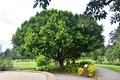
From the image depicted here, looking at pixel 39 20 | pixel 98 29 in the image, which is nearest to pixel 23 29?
pixel 39 20

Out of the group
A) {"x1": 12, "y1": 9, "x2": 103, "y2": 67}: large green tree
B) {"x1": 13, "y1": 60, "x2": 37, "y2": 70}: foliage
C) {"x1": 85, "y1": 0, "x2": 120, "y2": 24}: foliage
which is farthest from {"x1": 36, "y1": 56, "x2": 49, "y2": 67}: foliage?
{"x1": 85, "y1": 0, "x2": 120, "y2": 24}: foliage

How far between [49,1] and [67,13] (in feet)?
67.9

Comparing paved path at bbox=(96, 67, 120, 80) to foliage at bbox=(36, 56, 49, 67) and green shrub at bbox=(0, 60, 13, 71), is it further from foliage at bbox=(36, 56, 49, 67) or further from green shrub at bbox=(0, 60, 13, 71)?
green shrub at bbox=(0, 60, 13, 71)

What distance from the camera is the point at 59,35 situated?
21719 mm

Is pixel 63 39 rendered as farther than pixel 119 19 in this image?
Yes

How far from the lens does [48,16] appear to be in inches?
982

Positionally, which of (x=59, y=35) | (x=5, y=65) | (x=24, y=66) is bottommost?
(x=5, y=65)

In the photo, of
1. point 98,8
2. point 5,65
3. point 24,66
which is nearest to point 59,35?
point 5,65

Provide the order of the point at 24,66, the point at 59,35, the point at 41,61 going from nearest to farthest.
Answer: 1. the point at 59,35
2. the point at 41,61
3. the point at 24,66

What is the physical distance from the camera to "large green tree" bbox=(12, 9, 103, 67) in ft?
72.5

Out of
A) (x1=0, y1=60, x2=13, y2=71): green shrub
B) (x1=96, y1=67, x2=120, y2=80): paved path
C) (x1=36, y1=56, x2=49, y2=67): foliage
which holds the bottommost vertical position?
(x1=96, y1=67, x2=120, y2=80): paved path

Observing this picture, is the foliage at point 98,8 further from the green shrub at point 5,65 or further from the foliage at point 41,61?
the foliage at point 41,61

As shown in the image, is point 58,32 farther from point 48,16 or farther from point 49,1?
point 49,1

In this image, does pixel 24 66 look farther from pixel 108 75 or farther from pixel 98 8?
pixel 98 8
